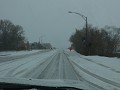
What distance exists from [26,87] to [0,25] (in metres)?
Result: 178

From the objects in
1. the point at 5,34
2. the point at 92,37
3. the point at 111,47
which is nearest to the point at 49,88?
the point at 92,37

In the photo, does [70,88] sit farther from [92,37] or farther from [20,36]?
[20,36]

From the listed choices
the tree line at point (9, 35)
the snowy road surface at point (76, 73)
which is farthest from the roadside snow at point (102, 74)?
the tree line at point (9, 35)

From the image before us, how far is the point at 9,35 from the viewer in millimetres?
176750

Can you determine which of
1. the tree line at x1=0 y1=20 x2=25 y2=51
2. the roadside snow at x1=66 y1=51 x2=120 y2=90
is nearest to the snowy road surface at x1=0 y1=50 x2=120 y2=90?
the roadside snow at x1=66 y1=51 x2=120 y2=90

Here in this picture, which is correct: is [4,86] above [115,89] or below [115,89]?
above

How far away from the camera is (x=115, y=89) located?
15336mm

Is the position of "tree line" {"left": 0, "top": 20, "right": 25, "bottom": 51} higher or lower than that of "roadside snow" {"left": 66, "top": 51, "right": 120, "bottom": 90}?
higher

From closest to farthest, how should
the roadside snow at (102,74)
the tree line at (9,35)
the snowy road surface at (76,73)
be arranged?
the snowy road surface at (76,73) → the roadside snow at (102,74) → the tree line at (9,35)

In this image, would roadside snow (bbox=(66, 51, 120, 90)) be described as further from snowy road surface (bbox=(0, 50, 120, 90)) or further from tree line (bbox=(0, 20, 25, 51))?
tree line (bbox=(0, 20, 25, 51))

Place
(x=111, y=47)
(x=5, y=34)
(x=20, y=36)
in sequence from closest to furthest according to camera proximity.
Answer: (x=111, y=47)
(x=5, y=34)
(x=20, y=36)

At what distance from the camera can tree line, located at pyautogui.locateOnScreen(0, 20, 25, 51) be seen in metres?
170

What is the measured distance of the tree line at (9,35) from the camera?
169500 millimetres

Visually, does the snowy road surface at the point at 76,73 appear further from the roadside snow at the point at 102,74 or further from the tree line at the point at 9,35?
the tree line at the point at 9,35
